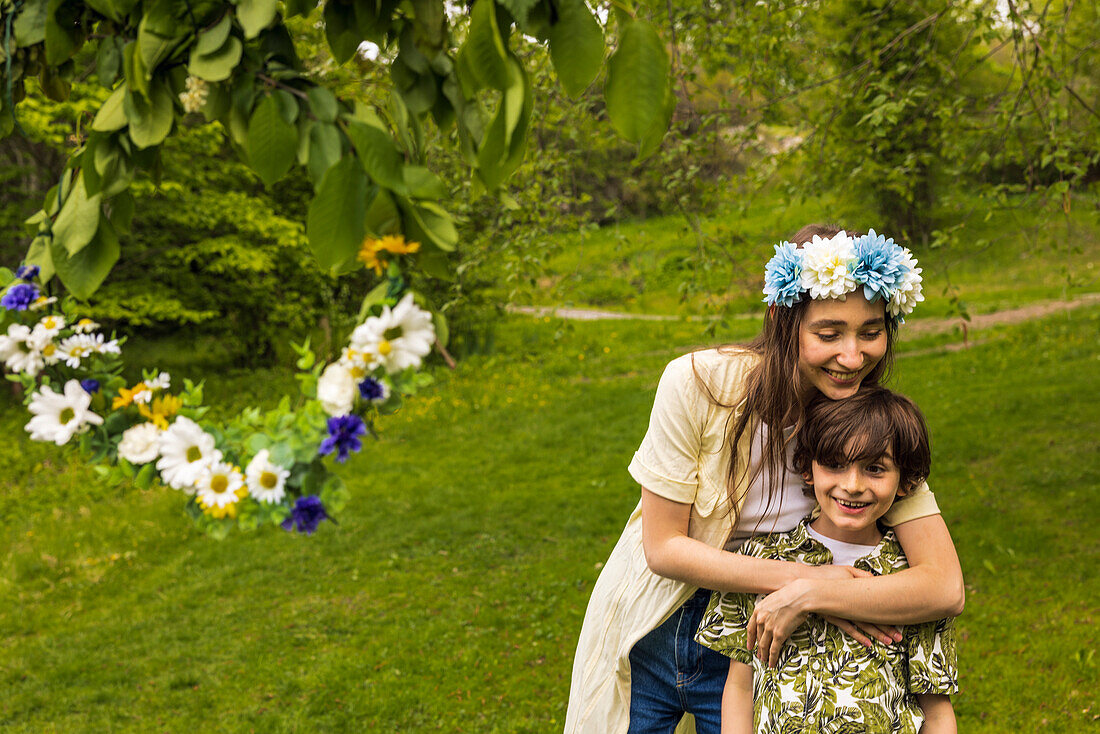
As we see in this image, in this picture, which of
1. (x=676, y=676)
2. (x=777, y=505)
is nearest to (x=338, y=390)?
(x=777, y=505)

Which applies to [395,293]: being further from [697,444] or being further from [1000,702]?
[1000,702]

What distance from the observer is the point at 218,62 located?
1029 mm

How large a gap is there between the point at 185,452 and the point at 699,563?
1.21 metres

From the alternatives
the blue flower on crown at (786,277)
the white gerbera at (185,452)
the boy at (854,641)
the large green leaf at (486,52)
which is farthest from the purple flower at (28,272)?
the boy at (854,641)

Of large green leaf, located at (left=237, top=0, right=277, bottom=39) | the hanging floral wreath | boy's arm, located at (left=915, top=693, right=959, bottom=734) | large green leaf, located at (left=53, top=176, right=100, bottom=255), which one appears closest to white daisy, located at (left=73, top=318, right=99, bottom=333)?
the hanging floral wreath

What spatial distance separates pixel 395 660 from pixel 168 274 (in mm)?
8732

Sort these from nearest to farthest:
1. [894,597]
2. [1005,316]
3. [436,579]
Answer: [894,597], [436,579], [1005,316]

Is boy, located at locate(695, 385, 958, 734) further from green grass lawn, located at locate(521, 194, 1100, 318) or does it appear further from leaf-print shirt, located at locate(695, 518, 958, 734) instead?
green grass lawn, located at locate(521, 194, 1100, 318)

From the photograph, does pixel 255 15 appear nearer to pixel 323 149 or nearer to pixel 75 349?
pixel 323 149

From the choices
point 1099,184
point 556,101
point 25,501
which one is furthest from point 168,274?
point 1099,184

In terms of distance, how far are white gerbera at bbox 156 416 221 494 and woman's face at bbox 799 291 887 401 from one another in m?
1.30

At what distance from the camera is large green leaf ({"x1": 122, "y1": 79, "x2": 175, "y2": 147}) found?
1.07 meters

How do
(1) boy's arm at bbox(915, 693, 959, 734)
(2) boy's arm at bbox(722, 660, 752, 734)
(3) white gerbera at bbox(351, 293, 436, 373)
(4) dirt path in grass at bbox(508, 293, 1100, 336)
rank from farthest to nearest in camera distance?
(4) dirt path in grass at bbox(508, 293, 1100, 336)
(2) boy's arm at bbox(722, 660, 752, 734)
(1) boy's arm at bbox(915, 693, 959, 734)
(3) white gerbera at bbox(351, 293, 436, 373)

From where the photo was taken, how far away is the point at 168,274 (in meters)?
11.9
